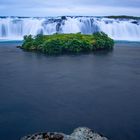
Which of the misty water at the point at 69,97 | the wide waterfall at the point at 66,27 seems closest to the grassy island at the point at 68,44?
the misty water at the point at 69,97

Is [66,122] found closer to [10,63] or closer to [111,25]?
[10,63]

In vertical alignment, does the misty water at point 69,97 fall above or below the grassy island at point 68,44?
below

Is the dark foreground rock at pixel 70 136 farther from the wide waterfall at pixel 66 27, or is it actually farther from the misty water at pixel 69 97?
the wide waterfall at pixel 66 27

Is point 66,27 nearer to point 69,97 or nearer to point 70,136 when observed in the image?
point 69,97

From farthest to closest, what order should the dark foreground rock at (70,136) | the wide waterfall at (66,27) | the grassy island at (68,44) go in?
1. the wide waterfall at (66,27)
2. the grassy island at (68,44)
3. the dark foreground rock at (70,136)

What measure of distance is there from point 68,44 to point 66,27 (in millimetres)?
12289

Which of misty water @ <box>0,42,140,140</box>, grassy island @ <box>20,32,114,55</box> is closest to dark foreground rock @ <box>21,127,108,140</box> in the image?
misty water @ <box>0,42,140,140</box>

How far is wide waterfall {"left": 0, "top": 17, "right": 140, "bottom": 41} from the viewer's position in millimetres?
40062

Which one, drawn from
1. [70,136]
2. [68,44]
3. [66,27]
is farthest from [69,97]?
[66,27]

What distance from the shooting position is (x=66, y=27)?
4094 centimetres

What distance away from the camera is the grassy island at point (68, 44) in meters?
28.4

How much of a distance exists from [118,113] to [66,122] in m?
1.99

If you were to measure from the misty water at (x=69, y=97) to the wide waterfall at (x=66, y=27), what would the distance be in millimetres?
17227

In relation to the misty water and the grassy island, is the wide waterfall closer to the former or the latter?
the grassy island
